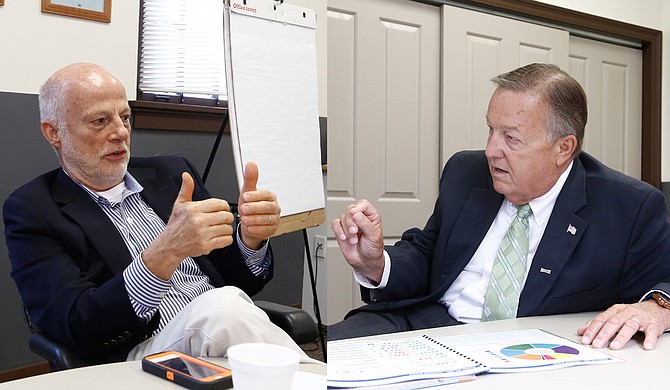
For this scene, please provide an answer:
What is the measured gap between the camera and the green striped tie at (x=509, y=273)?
0.97 m

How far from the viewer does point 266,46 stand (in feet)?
1.04

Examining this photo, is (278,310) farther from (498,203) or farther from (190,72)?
(498,203)

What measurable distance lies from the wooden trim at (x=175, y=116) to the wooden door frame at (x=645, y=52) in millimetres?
966

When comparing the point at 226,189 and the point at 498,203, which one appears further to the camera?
the point at 498,203

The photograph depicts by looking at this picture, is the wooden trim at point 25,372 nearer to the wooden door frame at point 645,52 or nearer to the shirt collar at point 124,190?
the shirt collar at point 124,190

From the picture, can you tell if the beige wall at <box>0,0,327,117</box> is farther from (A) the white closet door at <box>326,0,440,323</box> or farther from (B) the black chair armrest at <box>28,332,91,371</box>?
(A) the white closet door at <box>326,0,440,323</box>

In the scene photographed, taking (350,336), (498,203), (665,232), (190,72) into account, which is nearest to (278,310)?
(190,72)

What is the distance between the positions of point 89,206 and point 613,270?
0.95 m

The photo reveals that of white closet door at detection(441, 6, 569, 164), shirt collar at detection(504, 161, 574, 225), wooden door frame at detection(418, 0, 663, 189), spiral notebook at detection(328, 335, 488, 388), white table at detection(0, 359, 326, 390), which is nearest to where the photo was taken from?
white table at detection(0, 359, 326, 390)

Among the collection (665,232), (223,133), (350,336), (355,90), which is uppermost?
(355,90)

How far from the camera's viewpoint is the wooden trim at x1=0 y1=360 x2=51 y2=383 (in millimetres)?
276

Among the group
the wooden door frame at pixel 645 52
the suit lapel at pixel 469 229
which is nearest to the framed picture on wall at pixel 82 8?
the suit lapel at pixel 469 229

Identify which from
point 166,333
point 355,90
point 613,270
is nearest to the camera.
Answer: point 166,333

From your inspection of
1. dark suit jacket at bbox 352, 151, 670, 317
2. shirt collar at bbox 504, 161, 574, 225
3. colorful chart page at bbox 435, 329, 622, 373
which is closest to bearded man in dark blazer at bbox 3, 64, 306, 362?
colorful chart page at bbox 435, 329, 622, 373
